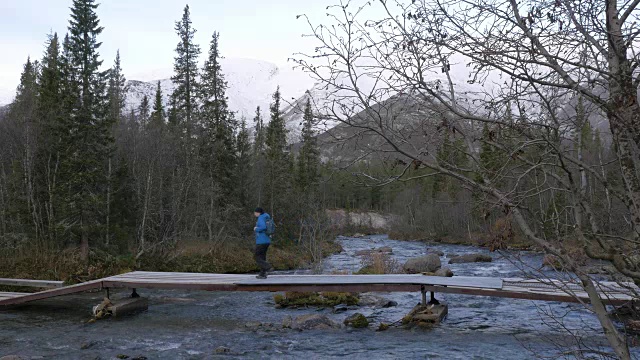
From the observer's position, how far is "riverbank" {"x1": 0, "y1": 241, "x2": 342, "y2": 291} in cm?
1983

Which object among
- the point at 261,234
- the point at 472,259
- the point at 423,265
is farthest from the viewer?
the point at 472,259

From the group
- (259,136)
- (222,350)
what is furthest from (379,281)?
(259,136)

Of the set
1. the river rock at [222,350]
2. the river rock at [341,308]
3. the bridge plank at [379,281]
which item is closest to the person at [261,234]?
the bridge plank at [379,281]

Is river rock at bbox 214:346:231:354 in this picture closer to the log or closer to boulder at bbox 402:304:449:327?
boulder at bbox 402:304:449:327

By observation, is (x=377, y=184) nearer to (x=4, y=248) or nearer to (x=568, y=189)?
(x=568, y=189)

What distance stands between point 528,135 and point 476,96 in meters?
0.45

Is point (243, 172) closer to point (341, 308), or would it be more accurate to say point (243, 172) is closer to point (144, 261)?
point (144, 261)

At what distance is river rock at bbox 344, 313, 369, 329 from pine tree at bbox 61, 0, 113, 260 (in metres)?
14.2

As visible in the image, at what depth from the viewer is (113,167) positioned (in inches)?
1260

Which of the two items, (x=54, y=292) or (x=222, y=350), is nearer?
(x=222, y=350)

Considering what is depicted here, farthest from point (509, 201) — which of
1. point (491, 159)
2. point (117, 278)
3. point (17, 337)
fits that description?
point (117, 278)

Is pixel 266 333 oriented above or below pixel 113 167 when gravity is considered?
below

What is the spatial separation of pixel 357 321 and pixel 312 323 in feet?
3.57

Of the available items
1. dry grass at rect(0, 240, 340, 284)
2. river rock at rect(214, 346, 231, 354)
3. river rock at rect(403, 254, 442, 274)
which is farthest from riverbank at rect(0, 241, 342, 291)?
river rock at rect(214, 346, 231, 354)
